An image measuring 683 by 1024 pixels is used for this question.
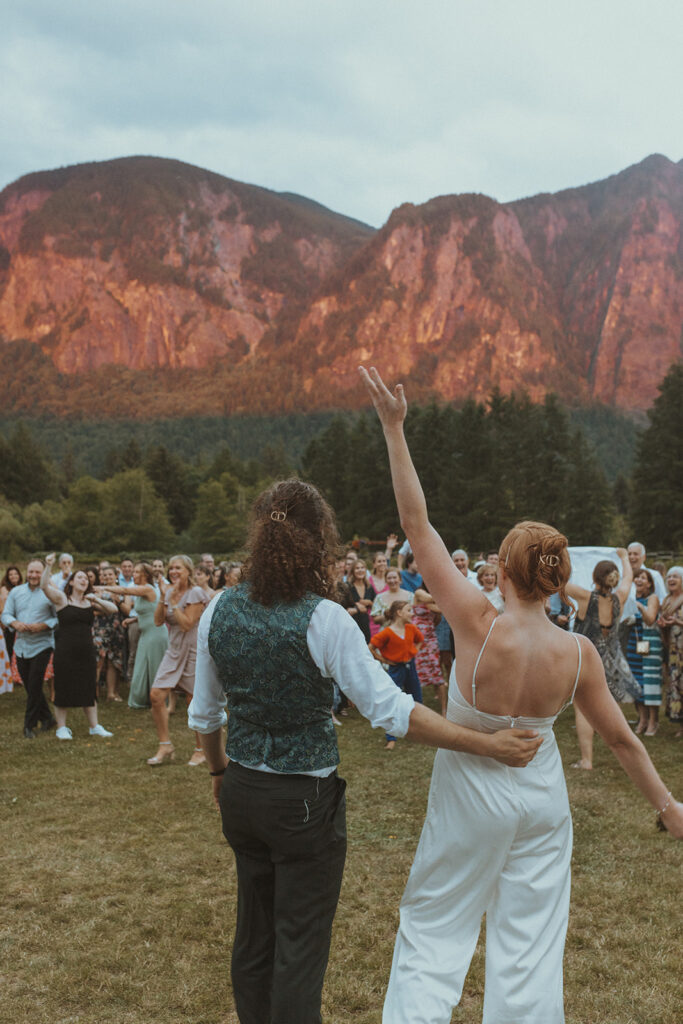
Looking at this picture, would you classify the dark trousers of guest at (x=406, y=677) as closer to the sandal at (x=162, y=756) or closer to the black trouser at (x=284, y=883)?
the sandal at (x=162, y=756)

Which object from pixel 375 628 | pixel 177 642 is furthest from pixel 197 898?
pixel 375 628

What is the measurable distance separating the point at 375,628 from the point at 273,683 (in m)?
9.11

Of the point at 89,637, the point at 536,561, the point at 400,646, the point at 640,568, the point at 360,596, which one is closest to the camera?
the point at 536,561

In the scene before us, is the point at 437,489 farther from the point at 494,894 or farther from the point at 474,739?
the point at 474,739

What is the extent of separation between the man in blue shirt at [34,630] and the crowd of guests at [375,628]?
0.04 ft

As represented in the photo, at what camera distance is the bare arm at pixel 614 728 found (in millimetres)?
2727

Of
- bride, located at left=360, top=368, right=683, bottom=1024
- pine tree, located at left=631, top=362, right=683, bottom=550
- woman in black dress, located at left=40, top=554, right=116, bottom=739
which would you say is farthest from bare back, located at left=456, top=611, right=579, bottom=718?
pine tree, located at left=631, top=362, right=683, bottom=550

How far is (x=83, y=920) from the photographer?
4492 millimetres

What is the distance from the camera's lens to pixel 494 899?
274cm

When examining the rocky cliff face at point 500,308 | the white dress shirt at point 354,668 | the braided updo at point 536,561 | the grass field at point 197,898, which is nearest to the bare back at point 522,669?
the braided updo at point 536,561

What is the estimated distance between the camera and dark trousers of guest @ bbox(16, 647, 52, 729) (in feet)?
30.2

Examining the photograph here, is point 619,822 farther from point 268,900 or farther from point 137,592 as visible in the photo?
point 137,592

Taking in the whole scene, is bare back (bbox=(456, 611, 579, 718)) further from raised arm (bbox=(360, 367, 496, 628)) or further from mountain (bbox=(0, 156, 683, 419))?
mountain (bbox=(0, 156, 683, 419))

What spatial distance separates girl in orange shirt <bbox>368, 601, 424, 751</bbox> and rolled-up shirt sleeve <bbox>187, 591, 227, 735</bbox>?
605 cm
